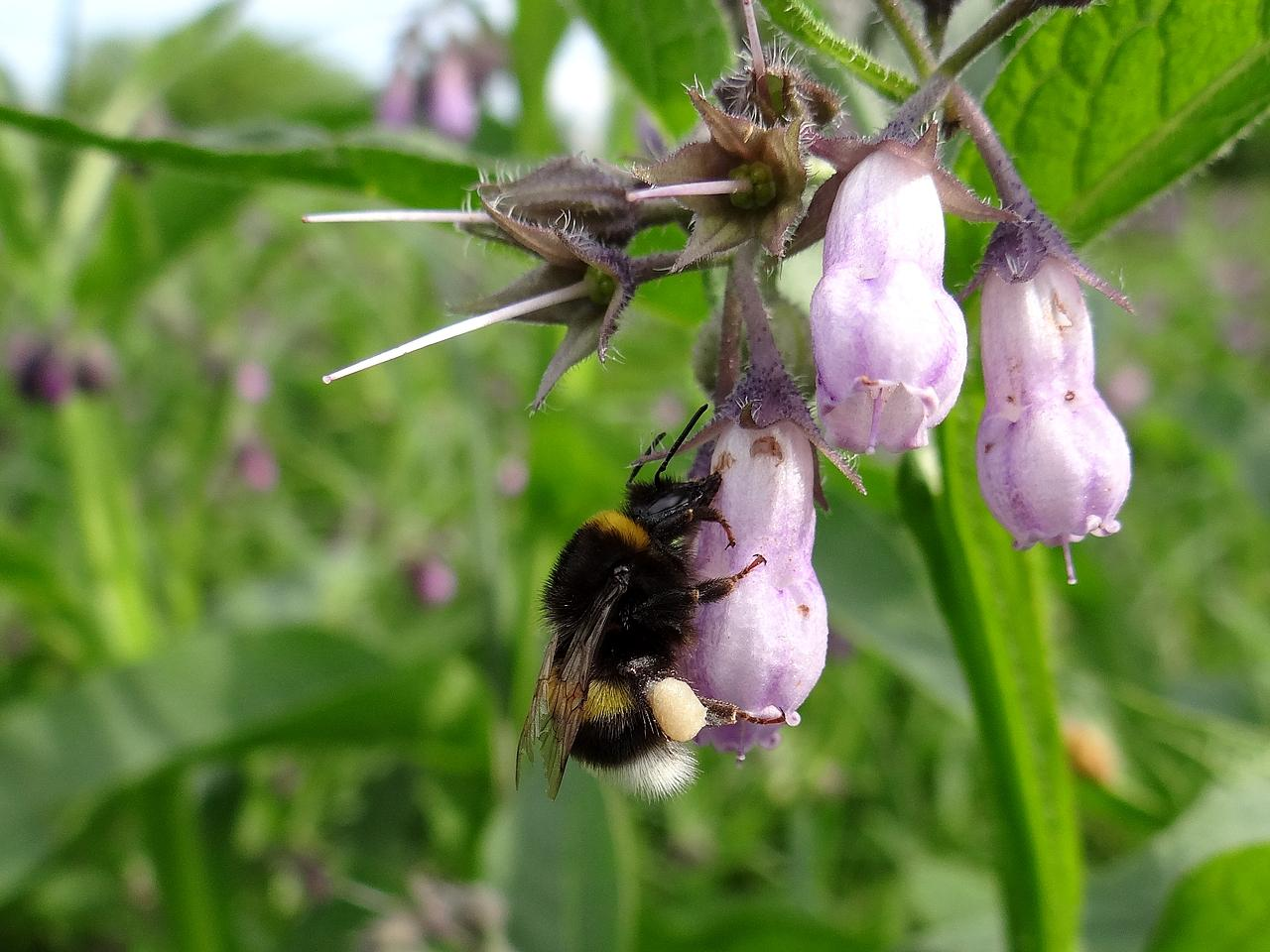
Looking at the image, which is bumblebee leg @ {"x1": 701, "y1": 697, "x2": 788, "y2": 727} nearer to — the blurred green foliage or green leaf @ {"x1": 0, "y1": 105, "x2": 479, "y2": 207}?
the blurred green foliage

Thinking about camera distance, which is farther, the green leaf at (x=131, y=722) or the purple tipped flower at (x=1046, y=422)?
the green leaf at (x=131, y=722)

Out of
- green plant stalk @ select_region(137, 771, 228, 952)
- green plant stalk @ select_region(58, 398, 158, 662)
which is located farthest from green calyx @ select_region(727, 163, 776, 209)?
green plant stalk @ select_region(58, 398, 158, 662)

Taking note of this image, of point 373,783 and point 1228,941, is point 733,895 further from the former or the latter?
point 1228,941

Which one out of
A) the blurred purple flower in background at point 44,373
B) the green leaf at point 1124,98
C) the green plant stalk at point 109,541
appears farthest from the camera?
the blurred purple flower in background at point 44,373

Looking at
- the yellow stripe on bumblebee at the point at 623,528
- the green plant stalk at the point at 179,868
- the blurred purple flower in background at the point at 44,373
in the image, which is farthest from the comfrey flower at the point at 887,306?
the blurred purple flower in background at the point at 44,373

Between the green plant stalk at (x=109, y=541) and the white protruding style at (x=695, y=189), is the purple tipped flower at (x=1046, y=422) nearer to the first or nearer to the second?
the white protruding style at (x=695, y=189)

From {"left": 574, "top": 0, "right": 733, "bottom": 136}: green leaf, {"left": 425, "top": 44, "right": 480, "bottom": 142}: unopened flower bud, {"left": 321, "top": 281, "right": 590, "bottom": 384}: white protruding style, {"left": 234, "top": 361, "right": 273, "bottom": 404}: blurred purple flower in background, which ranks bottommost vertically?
{"left": 321, "top": 281, "right": 590, "bottom": 384}: white protruding style

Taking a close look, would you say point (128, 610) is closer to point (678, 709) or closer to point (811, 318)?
point (678, 709)
